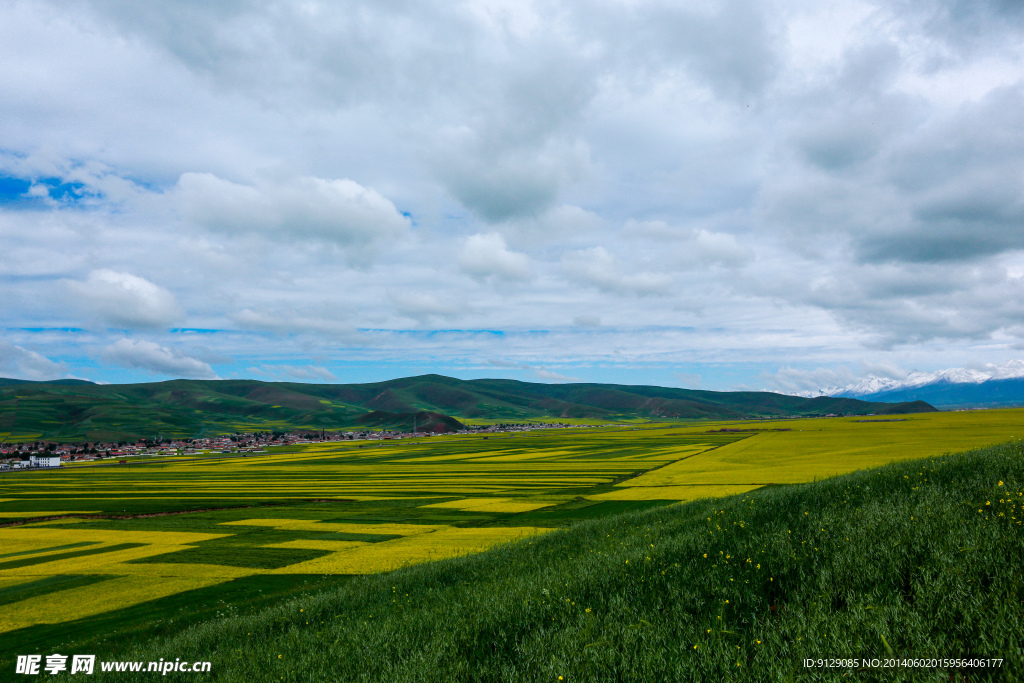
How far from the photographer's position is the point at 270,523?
42656 millimetres

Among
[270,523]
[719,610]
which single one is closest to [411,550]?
[270,523]

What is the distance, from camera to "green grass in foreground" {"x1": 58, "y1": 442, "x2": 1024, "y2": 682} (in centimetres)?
688

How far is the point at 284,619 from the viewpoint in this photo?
15.8 meters

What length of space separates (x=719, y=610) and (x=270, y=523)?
4317 centimetres

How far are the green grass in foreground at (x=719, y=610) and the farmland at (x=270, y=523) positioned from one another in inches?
309

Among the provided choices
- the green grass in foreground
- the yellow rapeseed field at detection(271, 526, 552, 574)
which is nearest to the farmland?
the yellow rapeseed field at detection(271, 526, 552, 574)

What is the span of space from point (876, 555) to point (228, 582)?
28159mm

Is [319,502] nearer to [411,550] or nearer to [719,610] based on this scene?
[411,550]

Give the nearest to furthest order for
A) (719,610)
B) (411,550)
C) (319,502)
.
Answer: (719,610), (411,550), (319,502)

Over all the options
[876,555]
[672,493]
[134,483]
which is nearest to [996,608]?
[876,555]

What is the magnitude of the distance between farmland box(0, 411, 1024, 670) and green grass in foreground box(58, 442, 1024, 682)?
7851 mm

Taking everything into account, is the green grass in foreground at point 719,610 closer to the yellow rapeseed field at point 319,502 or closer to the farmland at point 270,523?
the farmland at point 270,523

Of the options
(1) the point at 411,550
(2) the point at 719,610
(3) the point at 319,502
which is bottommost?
(3) the point at 319,502

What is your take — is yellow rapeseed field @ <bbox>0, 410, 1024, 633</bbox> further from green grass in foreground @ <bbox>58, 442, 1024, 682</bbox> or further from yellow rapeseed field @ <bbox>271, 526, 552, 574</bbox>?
green grass in foreground @ <bbox>58, 442, 1024, 682</bbox>
